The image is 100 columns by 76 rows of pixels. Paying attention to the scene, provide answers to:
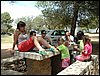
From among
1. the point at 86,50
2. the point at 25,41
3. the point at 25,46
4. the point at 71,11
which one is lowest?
the point at 86,50

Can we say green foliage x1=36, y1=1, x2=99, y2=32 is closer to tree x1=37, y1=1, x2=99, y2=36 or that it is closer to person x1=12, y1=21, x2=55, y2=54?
tree x1=37, y1=1, x2=99, y2=36

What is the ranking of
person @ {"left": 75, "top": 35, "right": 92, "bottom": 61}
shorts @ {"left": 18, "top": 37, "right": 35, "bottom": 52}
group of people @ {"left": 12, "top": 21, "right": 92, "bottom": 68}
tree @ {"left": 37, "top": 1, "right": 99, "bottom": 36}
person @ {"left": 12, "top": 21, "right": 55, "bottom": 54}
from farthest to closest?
tree @ {"left": 37, "top": 1, "right": 99, "bottom": 36} → person @ {"left": 75, "top": 35, "right": 92, "bottom": 61} → shorts @ {"left": 18, "top": 37, "right": 35, "bottom": 52} → group of people @ {"left": 12, "top": 21, "right": 92, "bottom": 68} → person @ {"left": 12, "top": 21, "right": 55, "bottom": 54}

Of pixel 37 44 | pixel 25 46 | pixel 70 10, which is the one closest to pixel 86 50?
pixel 37 44

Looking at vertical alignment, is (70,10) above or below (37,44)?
above

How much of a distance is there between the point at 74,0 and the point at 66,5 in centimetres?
353

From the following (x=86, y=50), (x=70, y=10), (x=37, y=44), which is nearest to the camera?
(x=37, y=44)

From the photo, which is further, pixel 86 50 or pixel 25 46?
pixel 86 50

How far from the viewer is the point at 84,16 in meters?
21.4

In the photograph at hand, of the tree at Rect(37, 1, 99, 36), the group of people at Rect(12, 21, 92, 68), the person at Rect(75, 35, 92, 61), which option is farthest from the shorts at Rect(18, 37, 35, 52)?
the tree at Rect(37, 1, 99, 36)

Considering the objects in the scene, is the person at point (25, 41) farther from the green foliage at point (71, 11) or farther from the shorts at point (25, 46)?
the green foliage at point (71, 11)

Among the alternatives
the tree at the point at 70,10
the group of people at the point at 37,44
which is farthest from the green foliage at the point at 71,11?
the group of people at the point at 37,44

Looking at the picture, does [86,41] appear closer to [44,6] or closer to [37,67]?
[37,67]

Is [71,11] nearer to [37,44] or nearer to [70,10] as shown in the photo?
[70,10]

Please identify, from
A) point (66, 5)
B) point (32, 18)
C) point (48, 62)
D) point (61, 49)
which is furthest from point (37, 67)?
point (32, 18)
